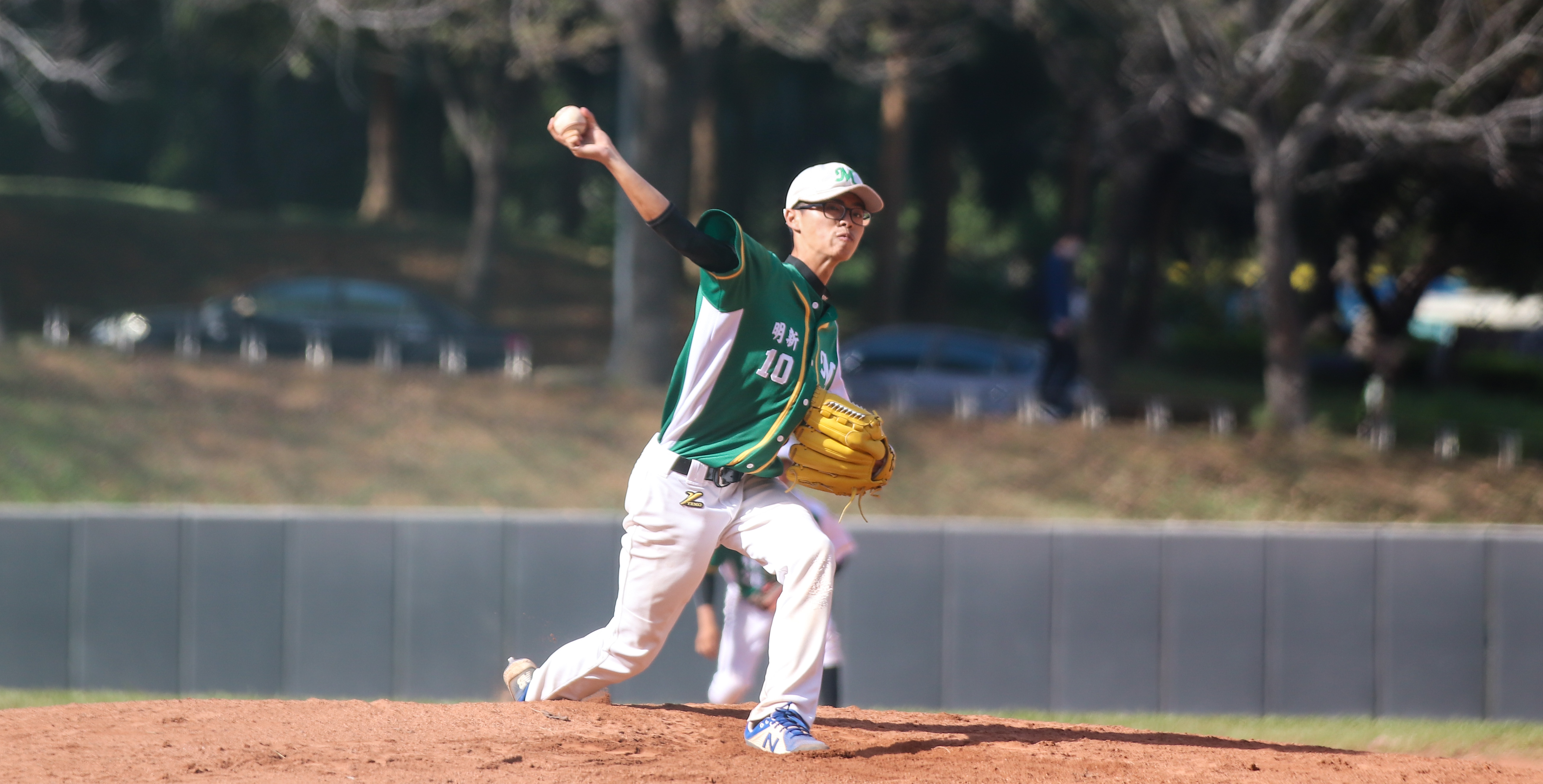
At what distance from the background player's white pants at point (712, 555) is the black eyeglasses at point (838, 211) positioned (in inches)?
35.1

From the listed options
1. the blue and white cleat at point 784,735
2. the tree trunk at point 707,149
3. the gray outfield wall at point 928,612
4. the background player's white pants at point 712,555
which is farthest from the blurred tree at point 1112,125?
the blue and white cleat at point 784,735

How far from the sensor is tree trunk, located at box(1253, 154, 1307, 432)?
1681 cm

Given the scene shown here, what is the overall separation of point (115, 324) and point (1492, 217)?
18803mm

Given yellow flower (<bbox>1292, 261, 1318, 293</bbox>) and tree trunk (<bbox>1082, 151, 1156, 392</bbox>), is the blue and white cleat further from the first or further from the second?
yellow flower (<bbox>1292, 261, 1318, 293</bbox>)

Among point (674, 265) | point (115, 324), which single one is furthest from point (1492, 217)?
point (115, 324)

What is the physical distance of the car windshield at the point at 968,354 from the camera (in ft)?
62.4

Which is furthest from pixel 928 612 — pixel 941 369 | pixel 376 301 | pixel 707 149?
pixel 707 149

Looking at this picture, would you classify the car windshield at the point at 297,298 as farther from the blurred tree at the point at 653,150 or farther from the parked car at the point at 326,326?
the blurred tree at the point at 653,150

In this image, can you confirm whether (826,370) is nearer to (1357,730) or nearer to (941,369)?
(1357,730)

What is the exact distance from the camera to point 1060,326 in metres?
16.2

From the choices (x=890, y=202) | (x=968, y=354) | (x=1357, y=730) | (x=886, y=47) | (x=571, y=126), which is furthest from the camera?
(x=890, y=202)

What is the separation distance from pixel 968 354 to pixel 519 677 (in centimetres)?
1425

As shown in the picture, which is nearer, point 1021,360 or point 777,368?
point 777,368

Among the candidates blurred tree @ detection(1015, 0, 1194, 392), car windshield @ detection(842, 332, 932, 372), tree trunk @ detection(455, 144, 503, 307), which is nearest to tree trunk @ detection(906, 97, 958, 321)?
blurred tree @ detection(1015, 0, 1194, 392)
